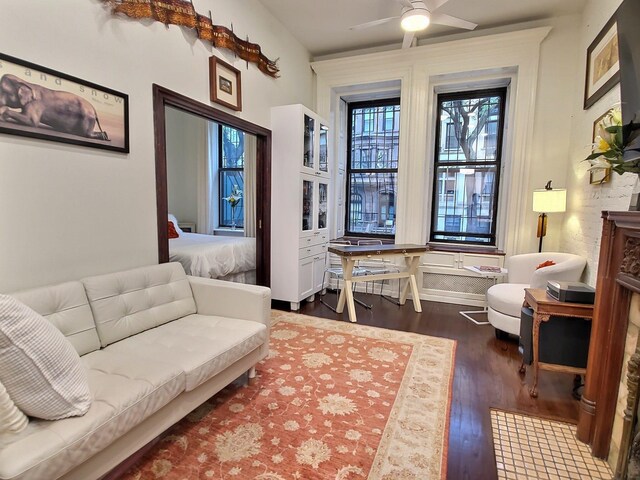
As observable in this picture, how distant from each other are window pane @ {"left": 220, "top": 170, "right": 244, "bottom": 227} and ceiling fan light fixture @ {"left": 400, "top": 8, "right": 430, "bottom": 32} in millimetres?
3735

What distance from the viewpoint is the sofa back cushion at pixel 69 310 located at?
170 centimetres

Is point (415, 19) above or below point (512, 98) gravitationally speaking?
above

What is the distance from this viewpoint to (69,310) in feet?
5.93

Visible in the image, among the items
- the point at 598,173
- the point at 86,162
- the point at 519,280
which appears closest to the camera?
the point at 86,162

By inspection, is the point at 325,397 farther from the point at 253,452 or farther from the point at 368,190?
the point at 368,190

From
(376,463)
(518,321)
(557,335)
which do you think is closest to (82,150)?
A: (376,463)

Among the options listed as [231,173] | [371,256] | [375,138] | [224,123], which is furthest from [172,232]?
[375,138]

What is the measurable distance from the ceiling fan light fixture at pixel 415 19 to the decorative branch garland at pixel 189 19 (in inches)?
60.8

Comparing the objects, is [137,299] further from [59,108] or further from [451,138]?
[451,138]

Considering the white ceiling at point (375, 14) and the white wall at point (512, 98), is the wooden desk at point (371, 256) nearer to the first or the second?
the white wall at point (512, 98)

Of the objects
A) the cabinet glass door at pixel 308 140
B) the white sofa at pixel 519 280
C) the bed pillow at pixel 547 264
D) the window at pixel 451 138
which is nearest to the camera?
the white sofa at pixel 519 280

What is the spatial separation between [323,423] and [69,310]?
1528 mm

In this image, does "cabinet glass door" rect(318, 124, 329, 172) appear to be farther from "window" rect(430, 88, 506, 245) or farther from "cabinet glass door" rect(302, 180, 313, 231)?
"window" rect(430, 88, 506, 245)

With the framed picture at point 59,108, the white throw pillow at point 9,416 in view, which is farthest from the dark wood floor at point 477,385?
the framed picture at point 59,108
